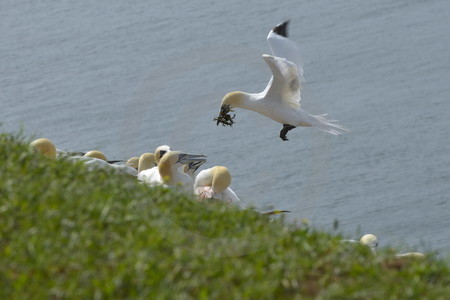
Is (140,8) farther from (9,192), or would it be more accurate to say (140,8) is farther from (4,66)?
(9,192)

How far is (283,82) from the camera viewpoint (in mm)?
13992

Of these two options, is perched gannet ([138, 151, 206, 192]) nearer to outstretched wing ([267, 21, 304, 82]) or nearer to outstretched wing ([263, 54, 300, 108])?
outstretched wing ([263, 54, 300, 108])

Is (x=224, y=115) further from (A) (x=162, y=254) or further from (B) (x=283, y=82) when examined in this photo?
(A) (x=162, y=254)

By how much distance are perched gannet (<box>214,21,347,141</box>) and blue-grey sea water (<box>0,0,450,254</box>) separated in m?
3.96

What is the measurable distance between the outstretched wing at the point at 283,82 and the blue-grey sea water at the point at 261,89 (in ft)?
14.1

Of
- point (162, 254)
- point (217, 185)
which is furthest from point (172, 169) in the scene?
point (162, 254)

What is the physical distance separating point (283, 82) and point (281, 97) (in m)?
0.44

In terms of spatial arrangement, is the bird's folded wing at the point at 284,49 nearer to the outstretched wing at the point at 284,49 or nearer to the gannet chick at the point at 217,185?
the outstretched wing at the point at 284,49

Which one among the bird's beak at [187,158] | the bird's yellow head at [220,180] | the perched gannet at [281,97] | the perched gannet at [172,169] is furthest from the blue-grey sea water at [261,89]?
the bird's yellow head at [220,180]

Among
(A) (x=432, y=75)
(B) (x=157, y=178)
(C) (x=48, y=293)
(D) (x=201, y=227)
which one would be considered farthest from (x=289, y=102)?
(A) (x=432, y=75)

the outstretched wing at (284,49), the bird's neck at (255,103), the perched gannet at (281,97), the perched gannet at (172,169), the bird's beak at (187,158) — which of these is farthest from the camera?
the outstretched wing at (284,49)

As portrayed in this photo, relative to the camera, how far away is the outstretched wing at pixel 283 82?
13320mm

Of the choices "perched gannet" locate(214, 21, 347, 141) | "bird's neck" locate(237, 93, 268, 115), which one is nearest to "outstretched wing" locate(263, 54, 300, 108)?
"perched gannet" locate(214, 21, 347, 141)

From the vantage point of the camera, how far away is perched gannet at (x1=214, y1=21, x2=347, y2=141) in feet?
45.1
